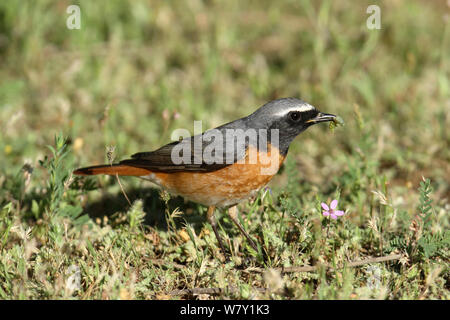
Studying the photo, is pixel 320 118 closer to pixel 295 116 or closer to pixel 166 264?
pixel 295 116

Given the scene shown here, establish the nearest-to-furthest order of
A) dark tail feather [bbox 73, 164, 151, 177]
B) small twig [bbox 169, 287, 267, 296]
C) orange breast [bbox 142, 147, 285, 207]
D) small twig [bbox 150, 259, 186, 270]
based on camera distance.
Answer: small twig [bbox 169, 287, 267, 296], small twig [bbox 150, 259, 186, 270], orange breast [bbox 142, 147, 285, 207], dark tail feather [bbox 73, 164, 151, 177]

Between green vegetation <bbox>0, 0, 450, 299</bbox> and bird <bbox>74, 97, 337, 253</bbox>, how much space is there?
10.5 inches

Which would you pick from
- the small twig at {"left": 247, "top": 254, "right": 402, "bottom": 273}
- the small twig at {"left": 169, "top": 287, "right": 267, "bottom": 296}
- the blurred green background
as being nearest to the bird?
the small twig at {"left": 247, "top": 254, "right": 402, "bottom": 273}

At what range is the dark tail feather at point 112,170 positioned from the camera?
5348 millimetres

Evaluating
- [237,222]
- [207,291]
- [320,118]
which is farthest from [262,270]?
[320,118]

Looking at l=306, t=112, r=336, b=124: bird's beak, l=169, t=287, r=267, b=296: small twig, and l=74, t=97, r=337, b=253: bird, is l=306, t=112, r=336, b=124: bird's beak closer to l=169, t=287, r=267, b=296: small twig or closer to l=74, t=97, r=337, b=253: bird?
l=74, t=97, r=337, b=253: bird

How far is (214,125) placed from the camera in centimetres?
732

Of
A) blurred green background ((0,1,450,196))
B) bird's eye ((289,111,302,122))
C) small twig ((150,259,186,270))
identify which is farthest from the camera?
blurred green background ((0,1,450,196))

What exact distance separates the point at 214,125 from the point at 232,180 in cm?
253

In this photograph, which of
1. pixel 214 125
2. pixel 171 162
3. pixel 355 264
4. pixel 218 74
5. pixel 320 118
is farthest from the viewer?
pixel 218 74

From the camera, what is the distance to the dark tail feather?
5.35 metres

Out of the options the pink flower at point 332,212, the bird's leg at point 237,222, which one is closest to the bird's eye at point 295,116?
the pink flower at point 332,212
